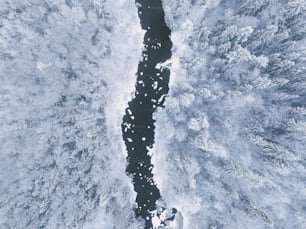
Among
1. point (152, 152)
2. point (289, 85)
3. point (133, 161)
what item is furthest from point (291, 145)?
point (133, 161)

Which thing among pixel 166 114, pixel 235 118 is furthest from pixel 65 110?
pixel 235 118

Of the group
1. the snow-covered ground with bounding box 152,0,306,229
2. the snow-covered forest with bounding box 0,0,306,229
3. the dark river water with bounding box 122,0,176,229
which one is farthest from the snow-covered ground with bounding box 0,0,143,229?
the snow-covered ground with bounding box 152,0,306,229

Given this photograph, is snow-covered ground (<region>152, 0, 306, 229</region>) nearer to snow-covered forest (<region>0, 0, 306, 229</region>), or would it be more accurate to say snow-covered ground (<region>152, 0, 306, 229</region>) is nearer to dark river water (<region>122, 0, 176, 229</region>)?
snow-covered forest (<region>0, 0, 306, 229</region>)

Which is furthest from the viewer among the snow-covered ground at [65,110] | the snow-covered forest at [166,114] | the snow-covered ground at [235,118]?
the snow-covered ground at [235,118]

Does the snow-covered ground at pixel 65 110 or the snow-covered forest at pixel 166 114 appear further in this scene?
the snow-covered forest at pixel 166 114

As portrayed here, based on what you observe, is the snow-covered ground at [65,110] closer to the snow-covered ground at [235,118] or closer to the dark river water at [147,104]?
the dark river water at [147,104]

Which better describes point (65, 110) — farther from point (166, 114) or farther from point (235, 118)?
point (235, 118)

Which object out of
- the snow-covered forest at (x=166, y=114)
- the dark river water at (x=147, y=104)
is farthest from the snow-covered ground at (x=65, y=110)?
the dark river water at (x=147, y=104)

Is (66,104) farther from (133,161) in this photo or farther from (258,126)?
(258,126)
